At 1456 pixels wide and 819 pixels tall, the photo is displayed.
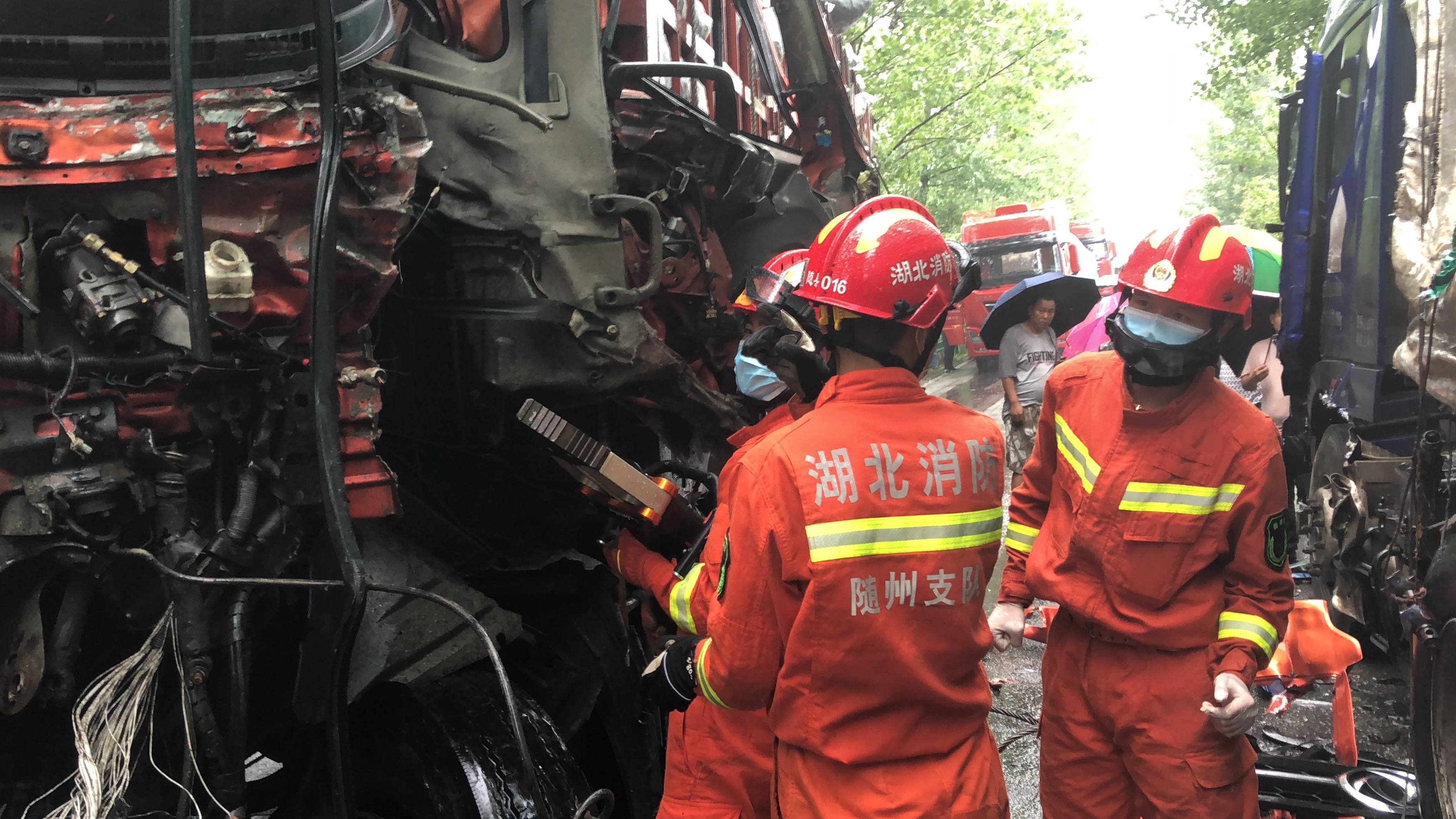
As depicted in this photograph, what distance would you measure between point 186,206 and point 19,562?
77 cm

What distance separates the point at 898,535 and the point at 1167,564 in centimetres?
91

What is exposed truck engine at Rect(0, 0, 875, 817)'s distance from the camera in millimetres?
2045

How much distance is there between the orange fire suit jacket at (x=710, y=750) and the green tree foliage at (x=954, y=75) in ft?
40.8

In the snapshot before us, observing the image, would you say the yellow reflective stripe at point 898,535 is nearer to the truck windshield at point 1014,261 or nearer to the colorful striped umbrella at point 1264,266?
the colorful striped umbrella at point 1264,266

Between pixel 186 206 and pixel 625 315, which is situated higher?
pixel 186 206

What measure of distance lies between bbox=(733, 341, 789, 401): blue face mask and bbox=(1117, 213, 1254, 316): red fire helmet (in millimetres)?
1218

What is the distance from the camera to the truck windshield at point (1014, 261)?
17812mm

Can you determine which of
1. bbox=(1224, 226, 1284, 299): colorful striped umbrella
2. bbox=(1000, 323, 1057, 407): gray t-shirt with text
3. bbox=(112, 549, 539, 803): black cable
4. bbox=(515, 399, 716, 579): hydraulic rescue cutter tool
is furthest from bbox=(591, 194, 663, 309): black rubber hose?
bbox=(1000, 323, 1057, 407): gray t-shirt with text

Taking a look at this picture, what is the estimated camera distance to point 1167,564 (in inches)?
98.7

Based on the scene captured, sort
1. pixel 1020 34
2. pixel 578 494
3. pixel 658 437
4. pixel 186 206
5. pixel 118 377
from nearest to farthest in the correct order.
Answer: pixel 186 206
pixel 118 377
pixel 578 494
pixel 658 437
pixel 1020 34

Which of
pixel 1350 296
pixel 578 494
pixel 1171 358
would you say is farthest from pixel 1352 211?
pixel 578 494

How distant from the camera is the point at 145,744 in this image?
2225 millimetres

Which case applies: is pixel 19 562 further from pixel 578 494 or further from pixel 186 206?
pixel 578 494

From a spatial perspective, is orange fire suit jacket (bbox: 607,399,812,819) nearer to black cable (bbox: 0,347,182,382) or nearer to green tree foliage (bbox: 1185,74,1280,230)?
black cable (bbox: 0,347,182,382)
